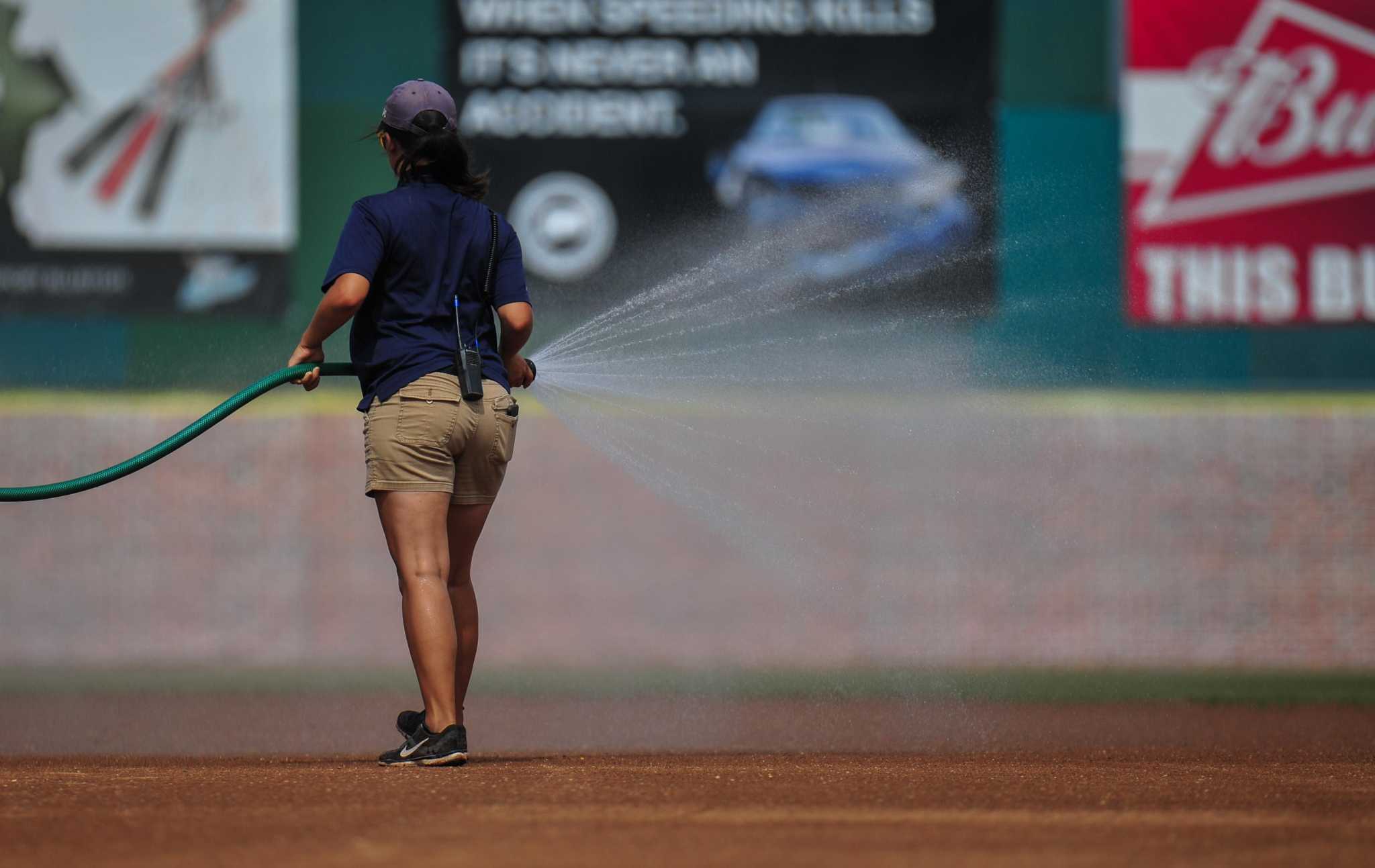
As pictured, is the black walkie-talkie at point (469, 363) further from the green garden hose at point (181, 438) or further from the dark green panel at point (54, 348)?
the dark green panel at point (54, 348)

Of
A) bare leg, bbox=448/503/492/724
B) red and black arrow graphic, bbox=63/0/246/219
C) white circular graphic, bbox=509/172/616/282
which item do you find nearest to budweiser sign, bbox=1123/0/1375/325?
white circular graphic, bbox=509/172/616/282

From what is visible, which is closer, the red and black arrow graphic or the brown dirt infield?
the brown dirt infield

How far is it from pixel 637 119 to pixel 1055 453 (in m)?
4.08

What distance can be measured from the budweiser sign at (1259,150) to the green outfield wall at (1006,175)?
0.30 metres

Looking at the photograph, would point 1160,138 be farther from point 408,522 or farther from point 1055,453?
point 408,522

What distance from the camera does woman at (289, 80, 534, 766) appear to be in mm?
5402

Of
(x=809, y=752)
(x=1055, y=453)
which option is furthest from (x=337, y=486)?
(x=809, y=752)

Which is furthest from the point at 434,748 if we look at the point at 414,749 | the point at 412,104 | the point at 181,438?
the point at 412,104

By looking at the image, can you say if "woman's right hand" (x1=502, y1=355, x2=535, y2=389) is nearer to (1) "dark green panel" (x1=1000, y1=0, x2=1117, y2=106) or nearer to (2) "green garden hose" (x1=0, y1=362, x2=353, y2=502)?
(2) "green garden hose" (x1=0, y1=362, x2=353, y2=502)

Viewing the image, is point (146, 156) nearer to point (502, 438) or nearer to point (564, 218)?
point (564, 218)

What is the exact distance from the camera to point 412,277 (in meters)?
5.53

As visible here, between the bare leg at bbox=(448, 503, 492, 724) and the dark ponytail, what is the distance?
101 cm

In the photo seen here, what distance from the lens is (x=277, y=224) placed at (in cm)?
1408

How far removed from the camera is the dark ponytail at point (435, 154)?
5.55 m
